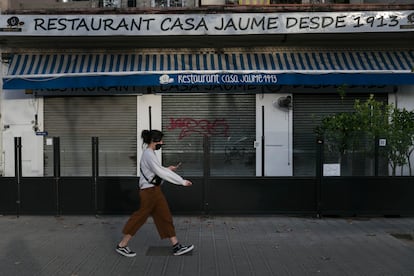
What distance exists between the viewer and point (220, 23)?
37.7 ft

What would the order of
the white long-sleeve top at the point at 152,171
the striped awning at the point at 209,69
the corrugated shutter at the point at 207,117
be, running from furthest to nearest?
the corrugated shutter at the point at 207,117 → the striped awning at the point at 209,69 → the white long-sleeve top at the point at 152,171

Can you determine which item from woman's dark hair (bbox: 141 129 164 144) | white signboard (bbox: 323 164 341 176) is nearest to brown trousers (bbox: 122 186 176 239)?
woman's dark hair (bbox: 141 129 164 144)

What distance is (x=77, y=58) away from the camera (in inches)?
494

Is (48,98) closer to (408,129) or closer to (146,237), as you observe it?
(146,237)

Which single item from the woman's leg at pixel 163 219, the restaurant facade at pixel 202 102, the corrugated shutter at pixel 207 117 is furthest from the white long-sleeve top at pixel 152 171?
the corrugated shutter at pixel 207 117

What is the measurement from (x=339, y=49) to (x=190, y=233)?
7097mm

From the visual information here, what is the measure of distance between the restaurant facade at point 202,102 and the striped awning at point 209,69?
32 mm

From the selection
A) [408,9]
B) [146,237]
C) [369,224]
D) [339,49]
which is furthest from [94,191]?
[408,9]

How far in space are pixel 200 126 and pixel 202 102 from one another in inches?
26.1

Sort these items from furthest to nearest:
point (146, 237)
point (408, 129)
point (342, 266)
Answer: point (408, 129)
point (146, 237)
point (342, 266)

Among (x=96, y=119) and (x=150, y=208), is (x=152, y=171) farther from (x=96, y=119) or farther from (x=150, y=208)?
(x=96, y=119)

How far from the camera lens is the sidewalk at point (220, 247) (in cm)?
603

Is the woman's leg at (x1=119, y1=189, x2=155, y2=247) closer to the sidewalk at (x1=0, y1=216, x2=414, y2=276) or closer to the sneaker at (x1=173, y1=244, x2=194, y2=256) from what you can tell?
the sidewalk at (x1=0, y1=216, x2=414, y2=276)

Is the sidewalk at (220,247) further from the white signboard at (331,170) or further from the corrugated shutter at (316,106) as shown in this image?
the corrugated shutter at (316,106)
